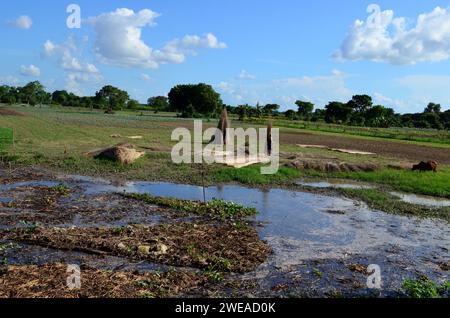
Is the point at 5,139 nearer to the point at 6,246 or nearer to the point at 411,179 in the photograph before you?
the point at 6,246

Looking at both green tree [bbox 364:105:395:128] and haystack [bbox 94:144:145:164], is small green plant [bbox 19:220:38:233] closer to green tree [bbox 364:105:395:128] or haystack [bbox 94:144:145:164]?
haystack [bbox 94:144:145:164]

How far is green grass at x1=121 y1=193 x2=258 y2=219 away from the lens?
1116cm

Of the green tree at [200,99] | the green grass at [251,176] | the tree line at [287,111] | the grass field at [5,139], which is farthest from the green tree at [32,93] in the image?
the green grass at [251,176]

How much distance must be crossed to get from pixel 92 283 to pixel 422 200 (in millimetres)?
11861

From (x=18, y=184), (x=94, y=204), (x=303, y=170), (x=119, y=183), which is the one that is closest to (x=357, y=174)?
(x=303, y=170)

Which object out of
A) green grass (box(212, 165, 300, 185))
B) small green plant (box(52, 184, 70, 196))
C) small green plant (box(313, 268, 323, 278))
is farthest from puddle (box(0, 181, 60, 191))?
→ small green plant (box(313, 268, 323, 278))

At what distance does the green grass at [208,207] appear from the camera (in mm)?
11164

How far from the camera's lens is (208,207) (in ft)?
37.6

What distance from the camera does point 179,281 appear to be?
6664 mm

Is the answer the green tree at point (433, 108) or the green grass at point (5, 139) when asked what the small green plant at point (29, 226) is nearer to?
the green grass at point (5, 139)

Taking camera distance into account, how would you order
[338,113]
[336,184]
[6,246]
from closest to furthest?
[6,246]
[336,184]
[338,113]

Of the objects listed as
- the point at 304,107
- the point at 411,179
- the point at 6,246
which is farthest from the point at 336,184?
the point at 304,107

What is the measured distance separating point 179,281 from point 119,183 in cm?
896

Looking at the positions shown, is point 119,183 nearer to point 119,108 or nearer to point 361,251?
point 361,251
